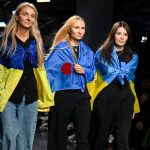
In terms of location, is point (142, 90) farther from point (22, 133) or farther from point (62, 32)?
point (22, 133)

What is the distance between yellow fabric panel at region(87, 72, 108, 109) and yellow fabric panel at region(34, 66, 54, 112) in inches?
25.8

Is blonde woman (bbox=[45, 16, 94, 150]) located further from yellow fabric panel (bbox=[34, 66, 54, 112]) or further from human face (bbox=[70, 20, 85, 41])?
yellow fabric panel (bbox=[34, 66, 54, 112])

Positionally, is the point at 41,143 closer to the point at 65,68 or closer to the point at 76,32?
the point at 65,68

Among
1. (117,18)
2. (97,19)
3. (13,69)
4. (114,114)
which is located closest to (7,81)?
(13,69)

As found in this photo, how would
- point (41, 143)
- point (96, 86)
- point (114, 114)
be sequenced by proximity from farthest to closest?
point (41, 143) < point (96, 86) < point (114, 114)

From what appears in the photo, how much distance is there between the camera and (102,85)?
5.87 meters

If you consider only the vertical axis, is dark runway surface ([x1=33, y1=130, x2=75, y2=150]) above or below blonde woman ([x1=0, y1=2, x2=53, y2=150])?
below

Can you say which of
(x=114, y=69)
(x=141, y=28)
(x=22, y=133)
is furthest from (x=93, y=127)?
(x=141, y=28)

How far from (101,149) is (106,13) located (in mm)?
4160

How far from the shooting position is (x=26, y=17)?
206 inches

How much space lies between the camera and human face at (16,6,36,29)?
5219 mm

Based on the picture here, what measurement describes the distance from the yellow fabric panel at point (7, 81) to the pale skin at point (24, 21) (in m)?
0.34

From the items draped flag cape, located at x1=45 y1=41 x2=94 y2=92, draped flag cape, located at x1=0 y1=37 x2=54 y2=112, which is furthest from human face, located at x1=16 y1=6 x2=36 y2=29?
draped flag cape, located at x1=45 y1=41 x2=94 y2=92

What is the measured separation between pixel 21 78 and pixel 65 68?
2.09 ft
